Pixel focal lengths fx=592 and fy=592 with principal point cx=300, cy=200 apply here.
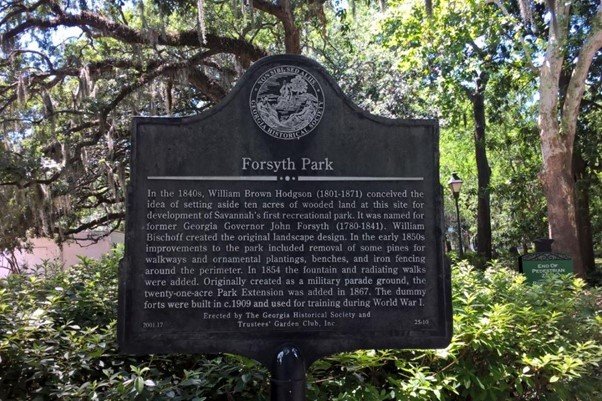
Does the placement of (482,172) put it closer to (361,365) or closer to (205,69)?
(205,69)

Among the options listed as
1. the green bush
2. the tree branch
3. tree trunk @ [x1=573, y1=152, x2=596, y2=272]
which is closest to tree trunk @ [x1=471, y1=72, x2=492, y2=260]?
tree trunk @ [x1=573, y1=152, x2=596, y2=272]

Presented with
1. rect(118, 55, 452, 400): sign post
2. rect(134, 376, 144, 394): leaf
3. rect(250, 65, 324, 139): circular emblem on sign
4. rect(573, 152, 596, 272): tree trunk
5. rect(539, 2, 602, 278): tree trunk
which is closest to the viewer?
rect(134, 376, 144, 394): leaf

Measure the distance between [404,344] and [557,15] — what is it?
1321 cm

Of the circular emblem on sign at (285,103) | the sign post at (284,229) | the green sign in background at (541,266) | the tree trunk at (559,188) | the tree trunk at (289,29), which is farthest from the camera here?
the tree trunk at (559,188)

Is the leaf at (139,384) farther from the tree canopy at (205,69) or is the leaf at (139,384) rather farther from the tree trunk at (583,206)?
the tree trunk at (583,206)

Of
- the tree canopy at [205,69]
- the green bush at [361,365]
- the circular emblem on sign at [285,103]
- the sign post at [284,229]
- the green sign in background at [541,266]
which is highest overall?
the tree canopy at [205,69]

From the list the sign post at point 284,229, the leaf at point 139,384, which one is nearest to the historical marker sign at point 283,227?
the sign post at point 284,229

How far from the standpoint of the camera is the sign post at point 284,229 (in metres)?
3.74

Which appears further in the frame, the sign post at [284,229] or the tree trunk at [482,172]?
the tree trunk at [482,172]

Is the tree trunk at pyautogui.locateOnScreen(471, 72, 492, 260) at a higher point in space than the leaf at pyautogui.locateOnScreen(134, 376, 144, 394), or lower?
higher

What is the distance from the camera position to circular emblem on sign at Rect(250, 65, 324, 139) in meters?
3.94

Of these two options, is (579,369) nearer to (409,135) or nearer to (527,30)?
(409,135)

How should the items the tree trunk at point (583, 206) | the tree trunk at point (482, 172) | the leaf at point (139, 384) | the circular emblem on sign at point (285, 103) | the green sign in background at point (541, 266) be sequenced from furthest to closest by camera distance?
the tree trunk at point (482, 172), the tree trunk at point (583, 206), the green sign in background at point (541, 266), the circular emblem on sign at point (285, 103), the leaf at point (139, 384)

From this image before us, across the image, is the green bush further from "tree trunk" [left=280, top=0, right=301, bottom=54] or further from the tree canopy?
"tree trunk" [left=280, top=0, right=301, bottom=54]
